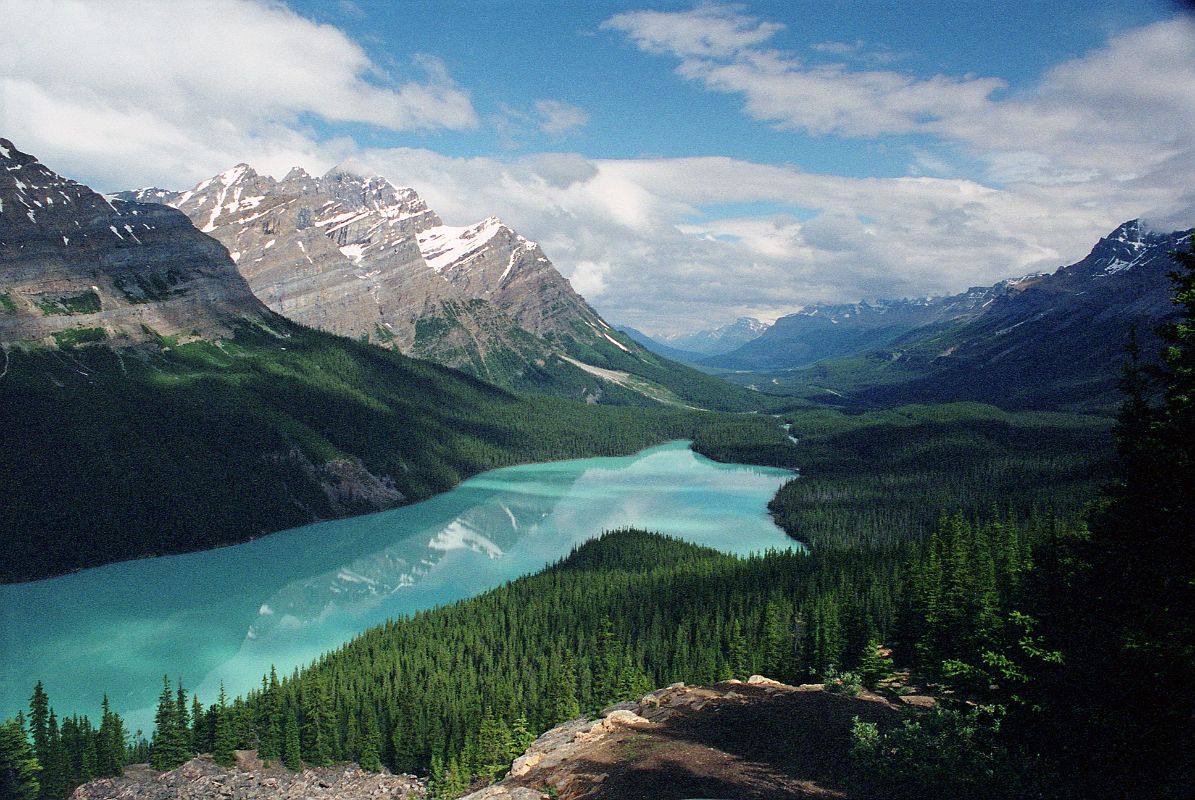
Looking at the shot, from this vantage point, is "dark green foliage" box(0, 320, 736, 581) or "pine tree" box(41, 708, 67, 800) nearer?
"pine tree" box(41, 708, 67, 800)

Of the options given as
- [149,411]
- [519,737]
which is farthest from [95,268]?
[519,737]

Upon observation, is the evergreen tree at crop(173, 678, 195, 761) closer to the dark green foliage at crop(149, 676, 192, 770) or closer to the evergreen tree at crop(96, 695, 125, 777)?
the dark green foliage at crop(149, 676, 192, 770)

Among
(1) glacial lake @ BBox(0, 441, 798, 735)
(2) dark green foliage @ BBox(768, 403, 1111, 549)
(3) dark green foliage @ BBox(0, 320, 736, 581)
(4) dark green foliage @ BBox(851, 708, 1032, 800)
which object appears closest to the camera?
(4) dark green foliage @ BBox(851, 708, 1032, 800)

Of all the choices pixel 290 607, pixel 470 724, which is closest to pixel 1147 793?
pixel 470 724

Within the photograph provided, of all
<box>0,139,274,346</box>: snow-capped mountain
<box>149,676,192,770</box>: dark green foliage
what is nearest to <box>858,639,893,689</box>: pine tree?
<box>149,676,192,770</box>: dark green foliage

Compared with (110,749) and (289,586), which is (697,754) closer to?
(110,749)

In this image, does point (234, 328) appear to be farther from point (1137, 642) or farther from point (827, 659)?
point (1137, 642)

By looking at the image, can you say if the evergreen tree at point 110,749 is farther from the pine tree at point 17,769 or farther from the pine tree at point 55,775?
the pine tree at point 17,769

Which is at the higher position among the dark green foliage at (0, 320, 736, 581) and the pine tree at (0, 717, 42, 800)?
the dark green foliage at (0, 320, 736, 581)
